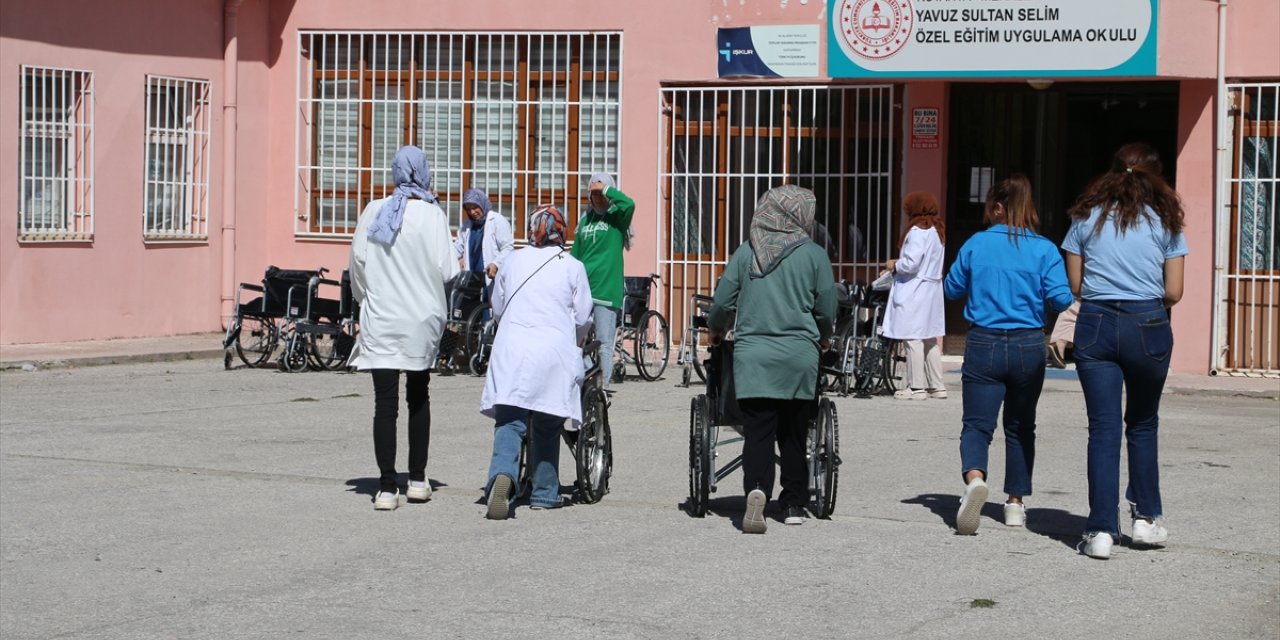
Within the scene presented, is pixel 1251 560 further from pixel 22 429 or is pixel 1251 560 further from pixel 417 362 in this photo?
pixel 22 429

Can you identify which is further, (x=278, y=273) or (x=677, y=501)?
(x=278, y=273)

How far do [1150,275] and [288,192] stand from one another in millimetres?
14036

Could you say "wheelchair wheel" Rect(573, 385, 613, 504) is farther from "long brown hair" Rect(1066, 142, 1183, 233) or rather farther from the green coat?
"long brown hair" Rect(1066, 142, 1183, 233)

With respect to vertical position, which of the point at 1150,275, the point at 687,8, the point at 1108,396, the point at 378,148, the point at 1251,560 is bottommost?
the point at 1251,560

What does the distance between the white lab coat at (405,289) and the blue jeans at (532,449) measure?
597 mm

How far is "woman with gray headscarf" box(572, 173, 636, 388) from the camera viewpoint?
1459 cm

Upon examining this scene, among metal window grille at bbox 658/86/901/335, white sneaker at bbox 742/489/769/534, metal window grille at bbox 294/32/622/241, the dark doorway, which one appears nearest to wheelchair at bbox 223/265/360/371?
metal window grille at bbox 294/32/622/241

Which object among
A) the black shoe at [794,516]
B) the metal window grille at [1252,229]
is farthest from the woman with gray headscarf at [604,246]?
the metal window grille at [1252,229]

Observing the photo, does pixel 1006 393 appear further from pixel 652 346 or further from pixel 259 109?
pixel 259 109

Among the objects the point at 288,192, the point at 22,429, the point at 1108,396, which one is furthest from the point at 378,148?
the point at 1108,396

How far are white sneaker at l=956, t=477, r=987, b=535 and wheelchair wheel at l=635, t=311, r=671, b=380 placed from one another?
8.06 m

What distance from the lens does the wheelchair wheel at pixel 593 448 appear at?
958cm

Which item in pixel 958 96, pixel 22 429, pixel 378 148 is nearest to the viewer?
pixel 22 429

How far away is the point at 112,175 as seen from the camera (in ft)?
62.5
